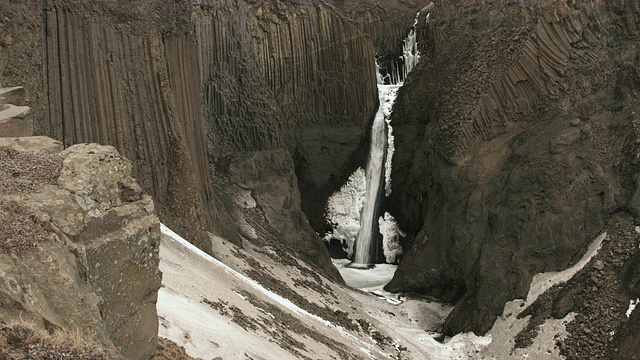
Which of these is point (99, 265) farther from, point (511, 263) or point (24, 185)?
point (511, 263)

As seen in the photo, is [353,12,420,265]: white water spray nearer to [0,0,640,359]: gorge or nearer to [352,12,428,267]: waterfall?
[352,12,428,267]: waterfall

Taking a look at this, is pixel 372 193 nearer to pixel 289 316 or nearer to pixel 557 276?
pixel 557 276

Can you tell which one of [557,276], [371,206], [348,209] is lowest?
[557,276]

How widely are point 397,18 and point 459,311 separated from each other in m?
20.3

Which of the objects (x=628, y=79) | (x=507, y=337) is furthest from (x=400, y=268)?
(x=628, y=79)

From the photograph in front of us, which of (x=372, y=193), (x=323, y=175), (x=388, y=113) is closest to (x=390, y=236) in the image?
(x=372, y=193)

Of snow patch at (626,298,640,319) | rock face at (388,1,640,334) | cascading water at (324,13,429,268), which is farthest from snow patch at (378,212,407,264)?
snow patch at (626,298,640,319)

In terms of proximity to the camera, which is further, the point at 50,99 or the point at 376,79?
the point at 376,79

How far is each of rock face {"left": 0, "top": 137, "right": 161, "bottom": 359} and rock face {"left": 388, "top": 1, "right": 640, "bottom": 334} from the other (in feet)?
55.1

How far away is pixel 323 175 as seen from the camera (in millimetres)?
35781

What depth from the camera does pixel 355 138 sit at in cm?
3609

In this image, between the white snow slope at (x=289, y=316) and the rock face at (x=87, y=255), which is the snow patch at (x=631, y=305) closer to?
the white snow slope at (x=289, y=316)

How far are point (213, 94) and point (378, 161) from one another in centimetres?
1045

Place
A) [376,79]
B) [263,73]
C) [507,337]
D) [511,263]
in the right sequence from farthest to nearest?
1. [376,79]
2. [263,73]
3. [511,263]
4. [507,337]
